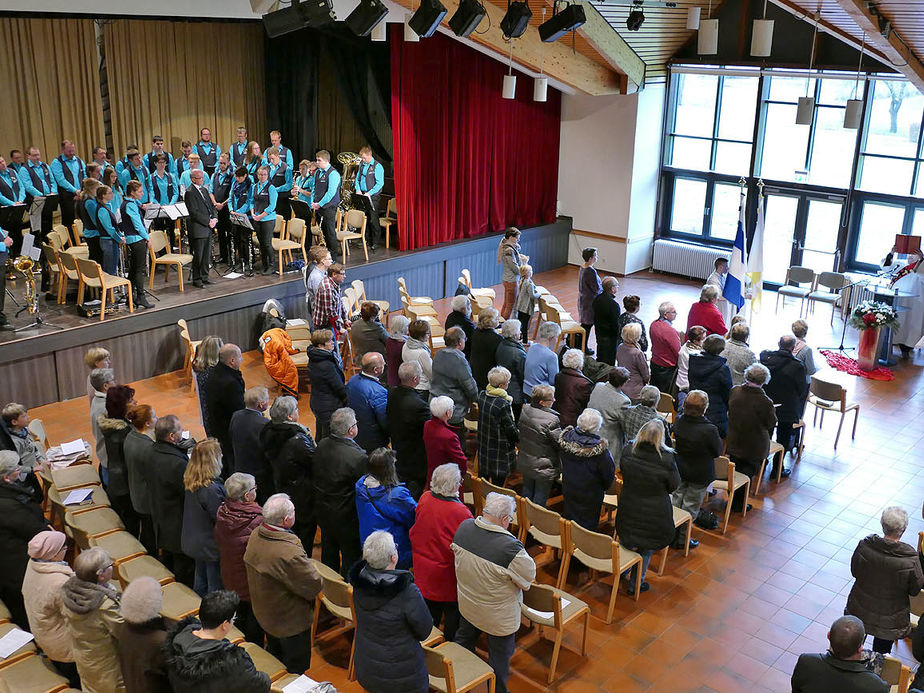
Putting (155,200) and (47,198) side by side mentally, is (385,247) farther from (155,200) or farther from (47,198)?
(47,198)

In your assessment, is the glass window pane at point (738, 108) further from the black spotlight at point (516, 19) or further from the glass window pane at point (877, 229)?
the black spotlight at point (516, 19)

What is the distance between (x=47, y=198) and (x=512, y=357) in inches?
288

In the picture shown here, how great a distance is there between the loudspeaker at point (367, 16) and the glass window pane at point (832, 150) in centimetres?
824

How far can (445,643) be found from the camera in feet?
16.8

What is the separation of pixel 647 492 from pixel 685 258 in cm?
993

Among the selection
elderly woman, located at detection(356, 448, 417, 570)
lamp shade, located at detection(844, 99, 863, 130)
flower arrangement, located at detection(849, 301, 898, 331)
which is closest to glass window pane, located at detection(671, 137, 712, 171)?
lamp shade, located at detection(844, 99, 863, 130)

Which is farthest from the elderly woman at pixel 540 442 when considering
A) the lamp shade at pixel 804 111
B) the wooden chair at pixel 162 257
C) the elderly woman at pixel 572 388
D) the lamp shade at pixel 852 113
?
the lamp shade at pixel 852 113

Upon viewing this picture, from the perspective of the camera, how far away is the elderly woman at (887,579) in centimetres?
526

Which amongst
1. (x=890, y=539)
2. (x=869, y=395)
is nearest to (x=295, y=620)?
(x=890, y=539)

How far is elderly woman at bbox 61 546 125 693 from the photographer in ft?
13.9

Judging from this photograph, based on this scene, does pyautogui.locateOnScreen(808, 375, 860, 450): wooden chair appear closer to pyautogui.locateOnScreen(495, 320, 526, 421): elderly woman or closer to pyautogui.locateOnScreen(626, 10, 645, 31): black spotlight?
pyautogui.locateOnScreen(495, 320, 526, 421): elderly woman

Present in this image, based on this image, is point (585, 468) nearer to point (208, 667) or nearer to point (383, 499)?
point (383, 499)

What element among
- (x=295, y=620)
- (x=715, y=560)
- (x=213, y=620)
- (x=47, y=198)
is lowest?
(x=715, y=560)

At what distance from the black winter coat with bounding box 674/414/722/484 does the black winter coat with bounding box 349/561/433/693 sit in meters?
2.94
